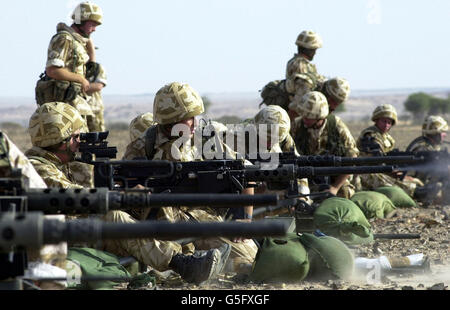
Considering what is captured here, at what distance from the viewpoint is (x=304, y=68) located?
12977 mm

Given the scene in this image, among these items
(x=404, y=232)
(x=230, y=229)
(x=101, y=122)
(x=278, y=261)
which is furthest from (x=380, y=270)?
(x=101, y=122)

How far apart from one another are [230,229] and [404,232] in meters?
6.01

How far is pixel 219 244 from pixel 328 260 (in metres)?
0.97

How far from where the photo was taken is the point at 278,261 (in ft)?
22.5

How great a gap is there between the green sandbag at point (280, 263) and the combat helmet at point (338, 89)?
556cm

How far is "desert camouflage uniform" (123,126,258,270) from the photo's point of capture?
24.1 ft

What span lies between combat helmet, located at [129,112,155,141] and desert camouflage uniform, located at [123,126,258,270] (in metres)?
1.40

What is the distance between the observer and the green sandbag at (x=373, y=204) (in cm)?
1088

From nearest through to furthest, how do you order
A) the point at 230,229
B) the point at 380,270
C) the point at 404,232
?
the point at 230,229 → the point at 380,270 → the point at 404,232

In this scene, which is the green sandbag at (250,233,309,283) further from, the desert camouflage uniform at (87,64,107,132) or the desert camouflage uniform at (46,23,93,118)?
the desert camouflage uniform at (87,64,107,132)

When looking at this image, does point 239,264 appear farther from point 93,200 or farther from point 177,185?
point 93,200

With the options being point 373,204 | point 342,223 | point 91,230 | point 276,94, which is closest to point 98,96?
point 276,94

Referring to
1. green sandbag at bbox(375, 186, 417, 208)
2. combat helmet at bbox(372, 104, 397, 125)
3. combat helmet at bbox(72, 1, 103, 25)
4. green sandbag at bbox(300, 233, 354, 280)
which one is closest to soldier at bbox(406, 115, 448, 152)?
combat helmet at bbox(372, 104, 397, 125)

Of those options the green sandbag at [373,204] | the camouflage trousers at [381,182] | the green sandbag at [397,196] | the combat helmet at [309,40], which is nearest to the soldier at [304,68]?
the combat helmet at [309,40]
